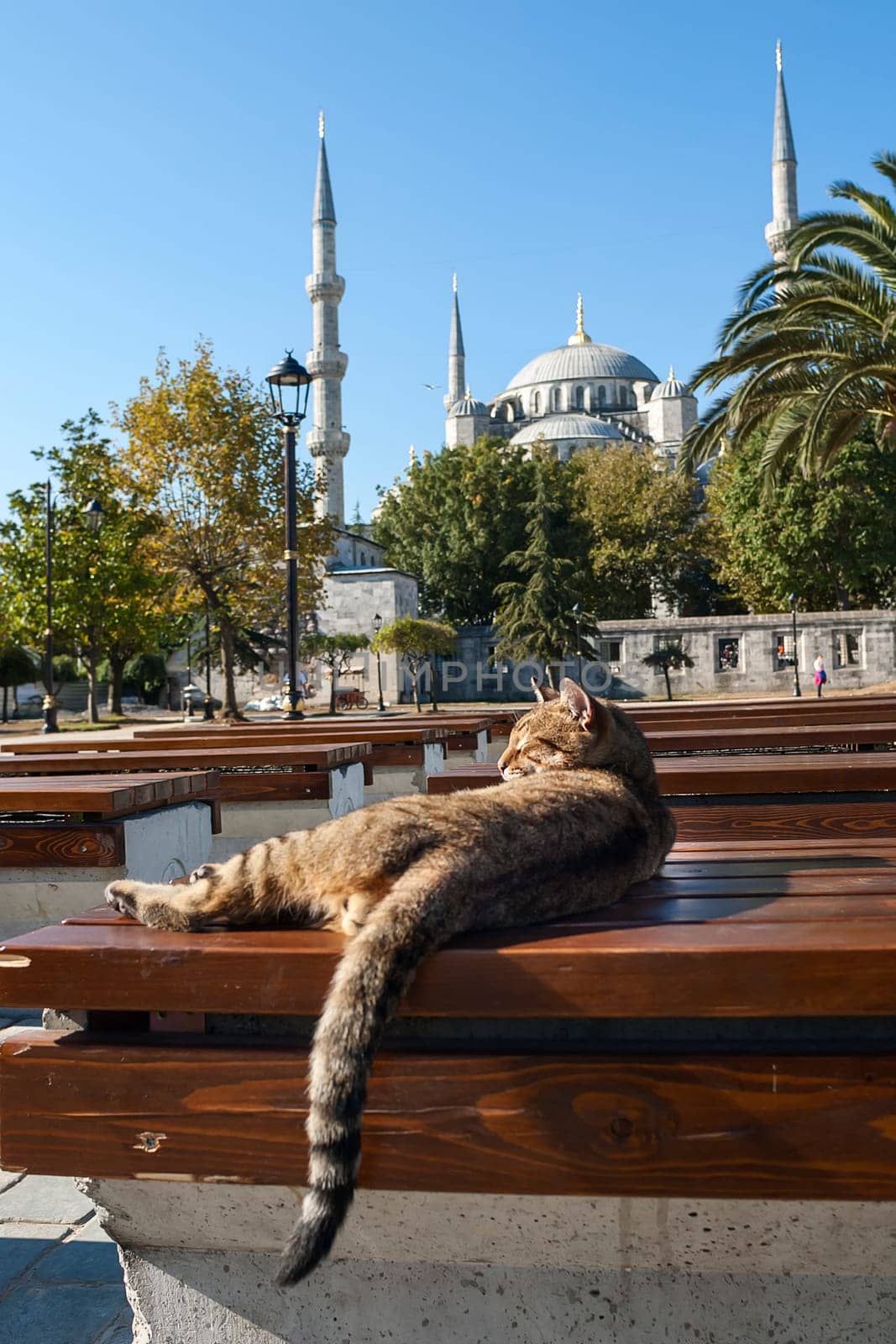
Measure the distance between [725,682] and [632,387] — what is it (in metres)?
63.6

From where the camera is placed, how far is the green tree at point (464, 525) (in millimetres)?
59094

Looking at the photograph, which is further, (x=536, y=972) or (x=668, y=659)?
(x=668, y=659)

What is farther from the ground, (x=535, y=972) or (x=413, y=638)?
(x=413, y=638)

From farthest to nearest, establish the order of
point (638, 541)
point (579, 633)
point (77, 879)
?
point (638, 541) → point (579, 633) → point (77, 879)

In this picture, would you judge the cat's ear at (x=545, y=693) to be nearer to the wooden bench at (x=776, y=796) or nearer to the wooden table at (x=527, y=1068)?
the wooden bench at (x=776, y=796)

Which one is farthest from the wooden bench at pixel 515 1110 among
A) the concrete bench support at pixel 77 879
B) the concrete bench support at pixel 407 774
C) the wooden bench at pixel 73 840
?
the concrete bench support at pixel 407 774

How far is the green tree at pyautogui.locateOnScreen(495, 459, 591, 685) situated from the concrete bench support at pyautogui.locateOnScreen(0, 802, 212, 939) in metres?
43.6

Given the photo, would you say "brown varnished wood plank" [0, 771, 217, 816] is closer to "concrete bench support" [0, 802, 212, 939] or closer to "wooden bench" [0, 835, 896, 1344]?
"concrete bench support" [0, 802, 212, 939]

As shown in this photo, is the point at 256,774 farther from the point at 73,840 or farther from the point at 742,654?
the point at 742,654

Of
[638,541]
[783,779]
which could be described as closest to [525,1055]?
[783,779]

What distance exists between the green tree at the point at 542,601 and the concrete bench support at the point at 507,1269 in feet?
151

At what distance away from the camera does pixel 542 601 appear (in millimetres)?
48125

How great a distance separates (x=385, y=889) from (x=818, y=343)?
55.7 ft

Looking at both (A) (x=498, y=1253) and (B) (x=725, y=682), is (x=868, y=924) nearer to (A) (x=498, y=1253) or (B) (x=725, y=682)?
(A) (x=498, y=1253)
